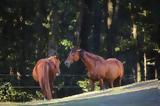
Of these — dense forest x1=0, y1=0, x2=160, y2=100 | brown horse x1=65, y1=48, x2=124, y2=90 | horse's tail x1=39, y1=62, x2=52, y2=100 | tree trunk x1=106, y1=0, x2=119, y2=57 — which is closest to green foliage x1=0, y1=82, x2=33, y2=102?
dense forest x1=0, y1=0, x2=160, y2=100

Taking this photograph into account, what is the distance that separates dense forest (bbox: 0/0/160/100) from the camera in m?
30.9

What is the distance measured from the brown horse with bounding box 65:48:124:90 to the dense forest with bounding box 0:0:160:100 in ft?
31.0

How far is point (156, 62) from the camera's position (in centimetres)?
3850

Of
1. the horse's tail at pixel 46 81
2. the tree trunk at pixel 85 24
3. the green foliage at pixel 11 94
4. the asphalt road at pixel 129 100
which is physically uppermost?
the tree trunk at pixel 85 24

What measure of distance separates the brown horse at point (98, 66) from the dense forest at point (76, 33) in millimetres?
9459

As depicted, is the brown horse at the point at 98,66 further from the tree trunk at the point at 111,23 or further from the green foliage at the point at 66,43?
the green foliage at the point at 66,43

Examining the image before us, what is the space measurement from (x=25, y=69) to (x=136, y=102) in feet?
90.4

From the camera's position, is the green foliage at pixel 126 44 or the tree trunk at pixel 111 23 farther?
the green foliage at pixel 126 44

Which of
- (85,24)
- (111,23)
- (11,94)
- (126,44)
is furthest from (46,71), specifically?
(126,44)

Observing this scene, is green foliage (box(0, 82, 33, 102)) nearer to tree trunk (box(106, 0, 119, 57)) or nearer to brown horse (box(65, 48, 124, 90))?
tree trunk (box(106, 0, 119, 57))

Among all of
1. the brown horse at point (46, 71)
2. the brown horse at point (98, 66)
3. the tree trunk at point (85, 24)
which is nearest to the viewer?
the brown horse at point (98, 66)

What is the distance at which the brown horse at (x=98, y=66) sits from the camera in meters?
17.5

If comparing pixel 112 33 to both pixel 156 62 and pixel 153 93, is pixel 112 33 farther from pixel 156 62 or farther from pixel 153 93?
pixel 153 93

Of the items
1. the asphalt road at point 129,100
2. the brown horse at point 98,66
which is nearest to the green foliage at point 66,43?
the brown horse at point 98,66
